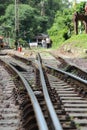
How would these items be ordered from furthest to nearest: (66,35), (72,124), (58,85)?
(66,35) → (58,85) → (72,124)

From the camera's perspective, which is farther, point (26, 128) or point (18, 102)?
point (18, 102)

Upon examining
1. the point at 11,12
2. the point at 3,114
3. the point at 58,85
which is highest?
the point at 3,114

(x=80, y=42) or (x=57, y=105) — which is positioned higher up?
(x=57, y=105)

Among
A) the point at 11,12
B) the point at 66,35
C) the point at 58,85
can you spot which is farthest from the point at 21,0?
the point at 58,85

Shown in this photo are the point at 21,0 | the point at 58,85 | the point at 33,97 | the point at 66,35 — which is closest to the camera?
the point at 33,97

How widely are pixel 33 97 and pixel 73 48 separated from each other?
20790 mm

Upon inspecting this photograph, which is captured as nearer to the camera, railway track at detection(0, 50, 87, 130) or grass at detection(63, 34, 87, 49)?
railway track at detection(0, 50, 87, 130)

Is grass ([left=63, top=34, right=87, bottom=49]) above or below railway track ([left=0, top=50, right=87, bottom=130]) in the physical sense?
below

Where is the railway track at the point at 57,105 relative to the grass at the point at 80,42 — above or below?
above

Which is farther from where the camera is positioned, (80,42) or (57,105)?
(80,42)

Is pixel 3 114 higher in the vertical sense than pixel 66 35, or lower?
higher

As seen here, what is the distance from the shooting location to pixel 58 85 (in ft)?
34.9

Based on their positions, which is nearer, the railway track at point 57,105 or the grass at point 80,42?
the railway track at point 57,105

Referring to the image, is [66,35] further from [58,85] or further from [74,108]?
[74,108]
